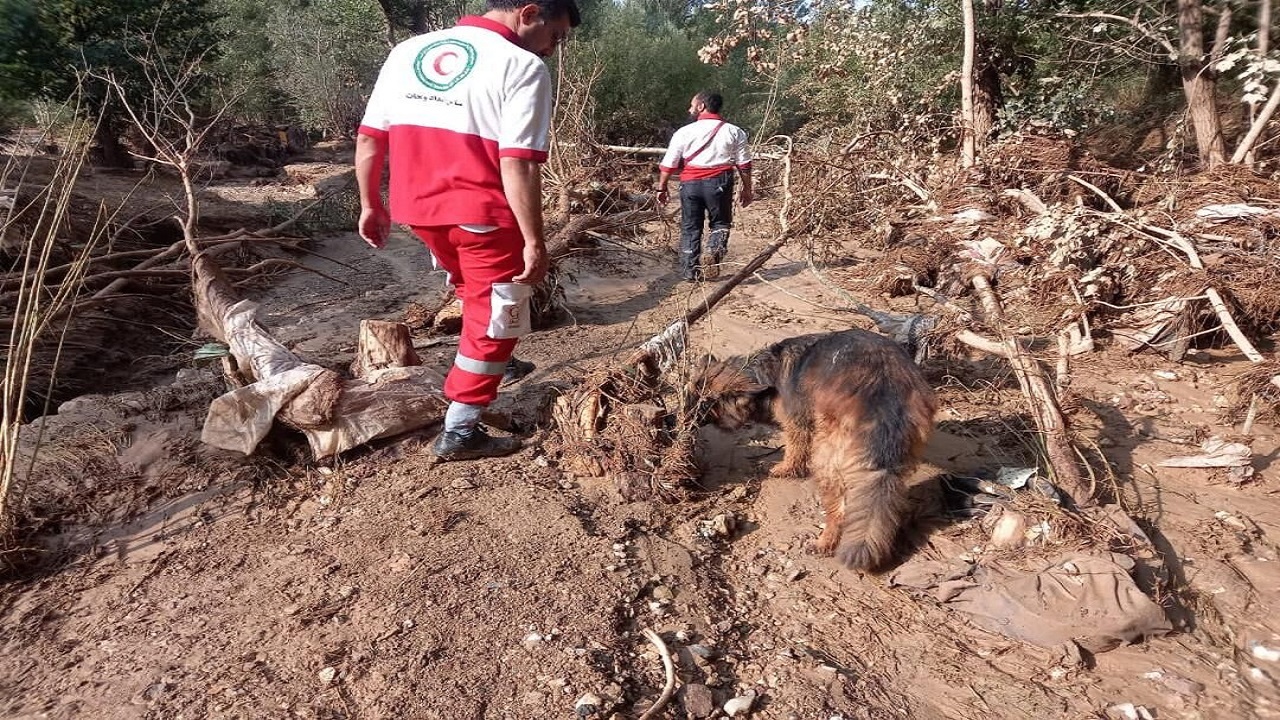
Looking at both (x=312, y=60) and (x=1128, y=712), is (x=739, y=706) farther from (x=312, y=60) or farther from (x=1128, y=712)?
(x=312, y=60)

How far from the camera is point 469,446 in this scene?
10.7ft

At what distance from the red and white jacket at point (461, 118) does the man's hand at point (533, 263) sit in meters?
0.17

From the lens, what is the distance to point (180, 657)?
2.23 m

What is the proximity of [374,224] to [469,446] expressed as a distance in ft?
3.83

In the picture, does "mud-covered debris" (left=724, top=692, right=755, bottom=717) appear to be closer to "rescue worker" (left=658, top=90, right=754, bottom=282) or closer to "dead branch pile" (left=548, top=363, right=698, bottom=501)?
"dead branch pile" (left=548, top=363, right=698, bottom=501)

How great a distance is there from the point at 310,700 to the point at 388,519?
→ 941 mm

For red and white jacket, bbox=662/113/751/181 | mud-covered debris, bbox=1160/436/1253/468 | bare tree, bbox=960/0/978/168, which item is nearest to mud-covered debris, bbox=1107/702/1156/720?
mud-covered debris, bbox=1160/436/1253/468

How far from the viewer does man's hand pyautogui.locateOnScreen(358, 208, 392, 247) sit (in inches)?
123

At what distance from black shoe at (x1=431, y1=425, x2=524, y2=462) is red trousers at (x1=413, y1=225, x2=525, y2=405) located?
→ 22cm

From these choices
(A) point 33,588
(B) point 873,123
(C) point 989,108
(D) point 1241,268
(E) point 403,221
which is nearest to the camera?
(A) point 33,588

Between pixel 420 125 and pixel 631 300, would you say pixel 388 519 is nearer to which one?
pixel 420 125

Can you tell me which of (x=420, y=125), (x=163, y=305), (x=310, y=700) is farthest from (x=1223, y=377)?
(x=163, y=305)

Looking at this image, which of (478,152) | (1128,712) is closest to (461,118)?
(478,152)

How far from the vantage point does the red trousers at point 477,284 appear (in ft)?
9.48
